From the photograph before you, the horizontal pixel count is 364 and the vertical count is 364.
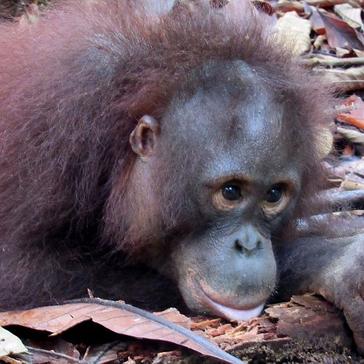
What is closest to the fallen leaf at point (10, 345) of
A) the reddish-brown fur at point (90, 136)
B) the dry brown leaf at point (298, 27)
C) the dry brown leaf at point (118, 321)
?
the dry brown leaf at point (118, 321)

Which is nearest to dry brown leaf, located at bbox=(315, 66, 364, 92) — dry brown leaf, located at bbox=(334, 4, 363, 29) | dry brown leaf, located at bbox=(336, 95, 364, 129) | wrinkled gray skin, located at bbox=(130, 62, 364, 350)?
dry brown leaf, located at bbox=(336, 95, 364, 129)

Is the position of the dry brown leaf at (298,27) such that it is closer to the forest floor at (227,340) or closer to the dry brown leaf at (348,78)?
the dry brown leaf at (348,78)

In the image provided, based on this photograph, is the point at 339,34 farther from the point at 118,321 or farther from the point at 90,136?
the point at 118,321

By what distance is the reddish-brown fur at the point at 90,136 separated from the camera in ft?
11.6

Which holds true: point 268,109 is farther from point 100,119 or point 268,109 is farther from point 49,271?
point 49,271

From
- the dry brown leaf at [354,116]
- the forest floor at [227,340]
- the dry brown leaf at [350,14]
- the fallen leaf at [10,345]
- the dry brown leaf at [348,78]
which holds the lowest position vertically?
the dry brown leaf at [354,116]

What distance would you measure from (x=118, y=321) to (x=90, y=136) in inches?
37.0

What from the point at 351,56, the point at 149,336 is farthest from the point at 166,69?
the point at 351,56

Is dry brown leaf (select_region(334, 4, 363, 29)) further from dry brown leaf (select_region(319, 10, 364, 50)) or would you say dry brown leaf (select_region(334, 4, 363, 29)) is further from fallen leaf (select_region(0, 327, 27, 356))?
fallen leaf (select_region(0, 327, 27, 356))

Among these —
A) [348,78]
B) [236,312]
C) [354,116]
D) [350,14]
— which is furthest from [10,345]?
[350,14]

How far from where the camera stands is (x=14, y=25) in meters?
4.82

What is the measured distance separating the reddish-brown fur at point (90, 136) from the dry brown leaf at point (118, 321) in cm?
29

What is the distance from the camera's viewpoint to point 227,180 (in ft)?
11.1

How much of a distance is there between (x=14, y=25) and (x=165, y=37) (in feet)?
4.94
